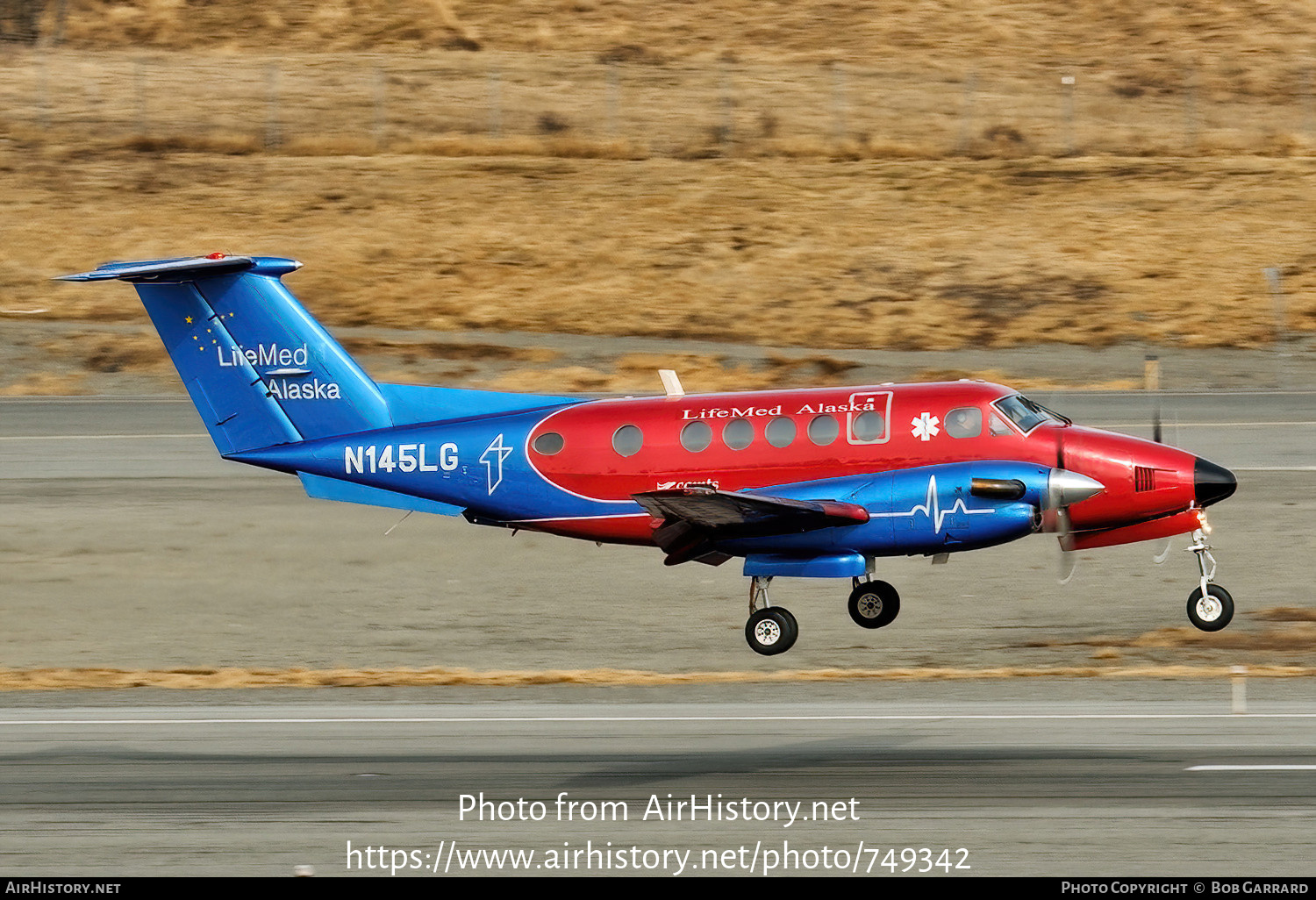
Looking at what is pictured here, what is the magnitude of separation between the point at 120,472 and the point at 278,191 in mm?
21861

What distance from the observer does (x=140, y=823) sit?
21.2m

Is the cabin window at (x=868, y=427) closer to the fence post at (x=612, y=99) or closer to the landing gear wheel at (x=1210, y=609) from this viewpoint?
the landing gear wheel at (x=1210, y=609)

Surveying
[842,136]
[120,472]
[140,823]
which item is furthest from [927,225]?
[140,823]

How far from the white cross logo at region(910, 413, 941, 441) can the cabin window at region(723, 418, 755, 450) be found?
7.78 ft

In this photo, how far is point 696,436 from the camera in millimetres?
26219

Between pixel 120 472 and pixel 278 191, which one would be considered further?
pixel 278 191

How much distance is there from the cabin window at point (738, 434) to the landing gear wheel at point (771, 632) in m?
2.65

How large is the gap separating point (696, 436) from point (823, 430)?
189cm

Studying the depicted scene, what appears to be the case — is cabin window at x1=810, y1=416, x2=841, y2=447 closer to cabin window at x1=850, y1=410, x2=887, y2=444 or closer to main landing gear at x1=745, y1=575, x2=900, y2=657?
cabin window at x1=850, y1=410, x2=887, y2=444

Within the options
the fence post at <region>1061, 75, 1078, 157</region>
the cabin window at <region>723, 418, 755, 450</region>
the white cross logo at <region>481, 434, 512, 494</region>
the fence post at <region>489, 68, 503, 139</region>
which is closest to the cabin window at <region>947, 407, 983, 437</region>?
the cabin window at <region>723, 418, 755, 450</region>

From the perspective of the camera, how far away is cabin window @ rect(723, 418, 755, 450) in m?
26.1

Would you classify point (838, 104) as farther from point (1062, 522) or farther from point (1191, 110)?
point (1062, 522)

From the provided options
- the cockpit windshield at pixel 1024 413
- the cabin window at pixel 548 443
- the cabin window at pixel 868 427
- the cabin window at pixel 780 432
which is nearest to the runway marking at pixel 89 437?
the cabin window at pixel 548 443
